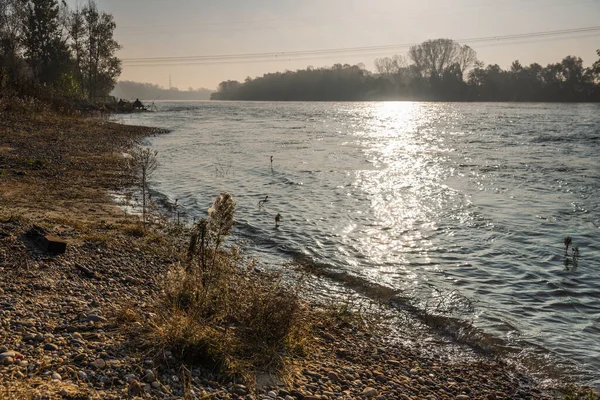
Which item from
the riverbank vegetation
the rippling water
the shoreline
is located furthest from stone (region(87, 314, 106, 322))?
the riverbank vegetation

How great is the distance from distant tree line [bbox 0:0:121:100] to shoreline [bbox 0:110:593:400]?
50.9 metres

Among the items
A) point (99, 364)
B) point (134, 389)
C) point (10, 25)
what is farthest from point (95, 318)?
point (10, 25)

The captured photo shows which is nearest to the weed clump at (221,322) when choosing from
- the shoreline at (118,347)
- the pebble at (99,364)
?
the shoreline at (118,347)

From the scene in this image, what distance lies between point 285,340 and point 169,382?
1710 mm

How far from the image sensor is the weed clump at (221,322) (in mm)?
4953

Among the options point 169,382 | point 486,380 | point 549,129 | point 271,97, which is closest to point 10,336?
point 169,382

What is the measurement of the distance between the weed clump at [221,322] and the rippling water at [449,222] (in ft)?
10.6

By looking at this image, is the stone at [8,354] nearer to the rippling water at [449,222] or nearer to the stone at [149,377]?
the stone at [149,377]

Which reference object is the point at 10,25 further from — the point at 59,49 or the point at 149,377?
the point at 149,377

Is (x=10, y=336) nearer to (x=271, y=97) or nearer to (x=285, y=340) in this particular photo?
(x=285, y=340)

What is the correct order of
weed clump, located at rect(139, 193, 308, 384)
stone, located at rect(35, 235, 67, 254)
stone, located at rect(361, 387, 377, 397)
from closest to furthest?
weed clump, located at rect(139, 193, 308, 384)
stone, located at rect(361, 387, 377, 397)
stone, located at rect(35, 235, 67, 254)

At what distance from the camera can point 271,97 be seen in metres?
180

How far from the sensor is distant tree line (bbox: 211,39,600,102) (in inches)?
4377

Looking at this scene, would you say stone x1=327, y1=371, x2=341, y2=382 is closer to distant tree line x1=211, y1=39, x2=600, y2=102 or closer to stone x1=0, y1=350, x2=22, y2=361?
stone x1=0, y1=350, x2=22, y2=361
